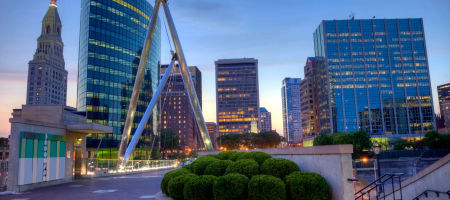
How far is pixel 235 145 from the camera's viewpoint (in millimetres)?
146125

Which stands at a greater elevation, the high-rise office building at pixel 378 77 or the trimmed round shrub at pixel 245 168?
the high-rise office building at pixel 378 77

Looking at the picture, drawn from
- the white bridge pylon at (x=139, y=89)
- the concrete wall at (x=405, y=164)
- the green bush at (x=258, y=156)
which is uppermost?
the white bridge pylon at (x=139, y=89)

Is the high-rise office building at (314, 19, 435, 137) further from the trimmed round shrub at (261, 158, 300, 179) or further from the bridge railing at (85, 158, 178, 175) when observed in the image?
the trimmed round shrub at (261, 158, 300, 179)

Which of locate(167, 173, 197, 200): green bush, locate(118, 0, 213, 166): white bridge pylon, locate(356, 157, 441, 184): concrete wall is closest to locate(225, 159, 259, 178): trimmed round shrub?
locate(167, 173, 197, 200): green bush

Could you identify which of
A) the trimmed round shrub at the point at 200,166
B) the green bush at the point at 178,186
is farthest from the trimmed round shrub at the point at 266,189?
the trimmed round shrub at the point at 200,166

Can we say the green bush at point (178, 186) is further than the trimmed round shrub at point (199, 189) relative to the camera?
Yes

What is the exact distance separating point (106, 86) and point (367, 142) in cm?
7352

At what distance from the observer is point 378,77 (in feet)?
507

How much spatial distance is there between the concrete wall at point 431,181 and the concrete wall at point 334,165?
5626mm

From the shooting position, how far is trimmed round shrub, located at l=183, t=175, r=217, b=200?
11.0 m

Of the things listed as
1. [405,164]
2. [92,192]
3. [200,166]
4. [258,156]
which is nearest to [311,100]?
[405,164]

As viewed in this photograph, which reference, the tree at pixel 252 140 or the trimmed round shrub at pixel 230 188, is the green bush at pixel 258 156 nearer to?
the trimmed round shrub at pixel 230 188

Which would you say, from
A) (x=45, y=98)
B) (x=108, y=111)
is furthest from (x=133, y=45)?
(x=45, y=98)

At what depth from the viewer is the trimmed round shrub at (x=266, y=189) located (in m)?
10.0
